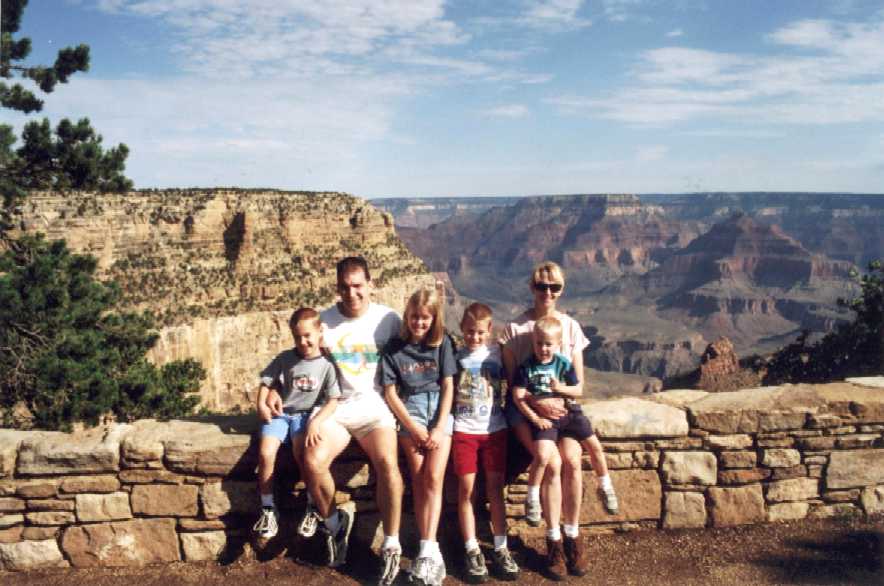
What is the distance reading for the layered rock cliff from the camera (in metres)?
39.8

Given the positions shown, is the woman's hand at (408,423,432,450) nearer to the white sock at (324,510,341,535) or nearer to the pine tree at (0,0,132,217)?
the white sock at (324,510,341,535)

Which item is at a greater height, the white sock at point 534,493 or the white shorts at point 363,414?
the white shorts at point 363,414

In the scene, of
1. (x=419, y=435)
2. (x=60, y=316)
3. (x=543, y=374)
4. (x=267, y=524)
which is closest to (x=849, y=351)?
(x=543, y=374)

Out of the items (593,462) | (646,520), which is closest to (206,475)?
(593,462)

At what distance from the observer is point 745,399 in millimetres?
5508

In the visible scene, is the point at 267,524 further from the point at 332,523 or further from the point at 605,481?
the point at 605,481

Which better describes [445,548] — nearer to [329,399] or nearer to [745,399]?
[329,399]

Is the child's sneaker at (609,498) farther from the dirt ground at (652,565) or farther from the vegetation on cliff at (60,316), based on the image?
the vegetation on cliff at (60,316)

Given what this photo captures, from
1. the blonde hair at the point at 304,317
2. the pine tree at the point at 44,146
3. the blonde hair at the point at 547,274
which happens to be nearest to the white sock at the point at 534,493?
the blonde hair at the point at 547,274

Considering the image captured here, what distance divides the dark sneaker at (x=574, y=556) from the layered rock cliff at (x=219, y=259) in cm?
3711

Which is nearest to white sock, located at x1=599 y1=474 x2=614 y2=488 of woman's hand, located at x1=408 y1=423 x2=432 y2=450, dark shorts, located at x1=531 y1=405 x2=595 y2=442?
dark shorts, located at x1=531 y1=405 x2=595 y2=442

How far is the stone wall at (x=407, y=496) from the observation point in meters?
4.93

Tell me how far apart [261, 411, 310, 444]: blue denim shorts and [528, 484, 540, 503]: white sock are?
1718mm

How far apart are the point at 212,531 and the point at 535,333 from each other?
289 centimetres
